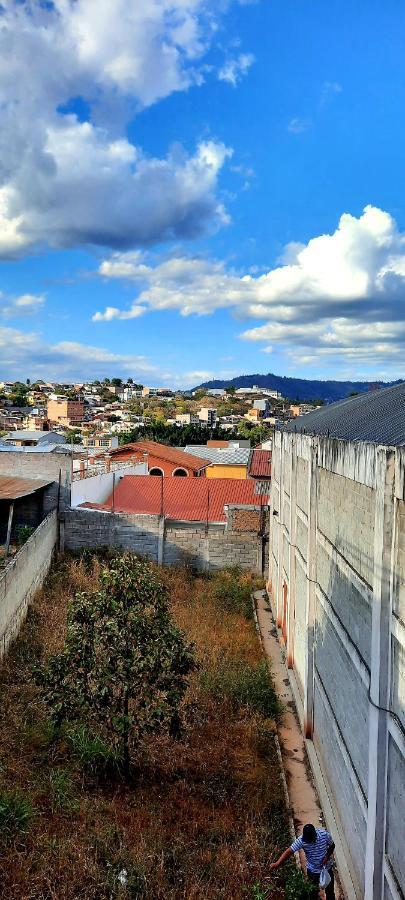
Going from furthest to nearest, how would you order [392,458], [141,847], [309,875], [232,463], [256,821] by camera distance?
[232,463]
[256,821]
[141,847]
[309,875]
[392,458]

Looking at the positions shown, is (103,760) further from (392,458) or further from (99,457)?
(99,457)

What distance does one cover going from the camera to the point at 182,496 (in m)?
22.1

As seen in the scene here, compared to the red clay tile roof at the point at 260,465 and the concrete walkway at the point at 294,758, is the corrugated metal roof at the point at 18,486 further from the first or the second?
the red clay tile roof at the point at 260,465

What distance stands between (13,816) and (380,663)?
4065 millimetres

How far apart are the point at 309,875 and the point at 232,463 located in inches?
1032

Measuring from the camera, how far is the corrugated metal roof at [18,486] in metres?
14.7

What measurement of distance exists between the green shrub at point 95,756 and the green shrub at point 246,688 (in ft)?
7.48

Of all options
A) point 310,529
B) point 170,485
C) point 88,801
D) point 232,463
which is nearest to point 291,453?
point 310,529

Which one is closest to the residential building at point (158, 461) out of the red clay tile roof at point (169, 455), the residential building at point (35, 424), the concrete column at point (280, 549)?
the red clay tile roof at point (169, 455)

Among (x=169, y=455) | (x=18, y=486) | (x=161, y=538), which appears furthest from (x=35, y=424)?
(x=161, y=538)

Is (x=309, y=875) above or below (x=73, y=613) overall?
below

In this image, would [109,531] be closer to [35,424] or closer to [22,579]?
[22,579]

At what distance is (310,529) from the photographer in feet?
27.1

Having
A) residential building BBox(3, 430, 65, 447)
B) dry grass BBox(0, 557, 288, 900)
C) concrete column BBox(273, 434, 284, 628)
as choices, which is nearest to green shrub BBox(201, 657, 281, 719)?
dry grass BBox(0, 557, 288, 900)
